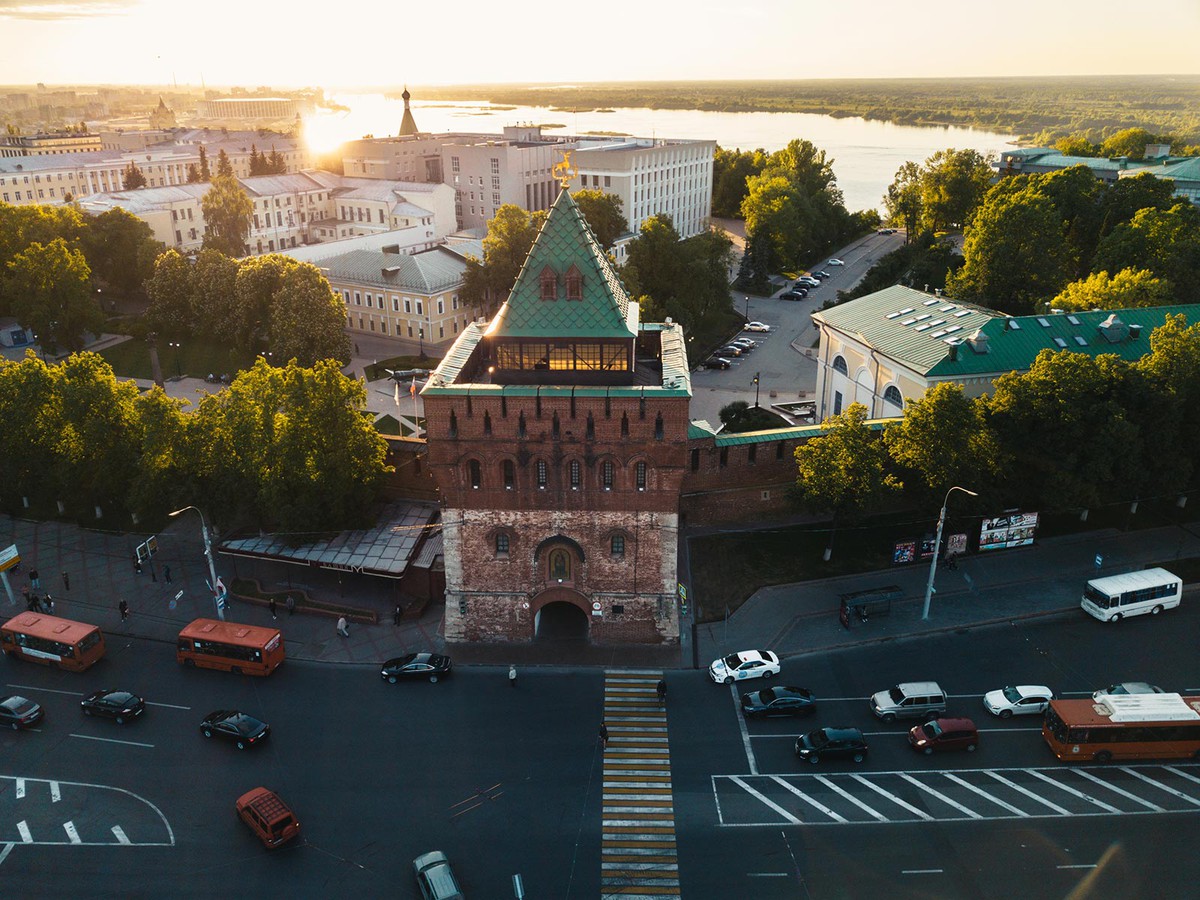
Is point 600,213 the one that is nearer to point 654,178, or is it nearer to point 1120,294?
point 654,178

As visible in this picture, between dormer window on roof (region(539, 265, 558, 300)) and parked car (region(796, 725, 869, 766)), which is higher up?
dormer window on roof (region(539, 265, 558, 300))

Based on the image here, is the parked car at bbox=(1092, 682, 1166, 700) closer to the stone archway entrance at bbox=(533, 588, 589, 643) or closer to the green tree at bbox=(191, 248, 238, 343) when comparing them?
the stone archway entrance at bbox=(533, 588, 589, 643)

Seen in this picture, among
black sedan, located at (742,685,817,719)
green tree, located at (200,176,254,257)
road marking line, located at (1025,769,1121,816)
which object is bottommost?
road marking line, located at (1025,769,1121,816)

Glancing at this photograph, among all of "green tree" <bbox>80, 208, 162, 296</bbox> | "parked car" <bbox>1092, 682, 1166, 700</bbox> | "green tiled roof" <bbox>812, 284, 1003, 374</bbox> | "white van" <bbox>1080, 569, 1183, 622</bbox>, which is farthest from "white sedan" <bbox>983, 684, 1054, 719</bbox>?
"green tree" <bbox>80, 208, 162, 296</bbox>

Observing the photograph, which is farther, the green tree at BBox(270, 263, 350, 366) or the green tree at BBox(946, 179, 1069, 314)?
the green tree at BBox(946, 179, 1069, 314)

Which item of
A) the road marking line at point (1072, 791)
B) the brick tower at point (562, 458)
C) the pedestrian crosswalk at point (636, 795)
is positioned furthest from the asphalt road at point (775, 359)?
→ the road marking line at point (1072, 791)

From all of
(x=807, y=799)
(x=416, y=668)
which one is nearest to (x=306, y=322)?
(x=416, y=668)

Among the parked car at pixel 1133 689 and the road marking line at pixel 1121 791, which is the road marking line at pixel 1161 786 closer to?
the road marking line at pixel 1121 791
